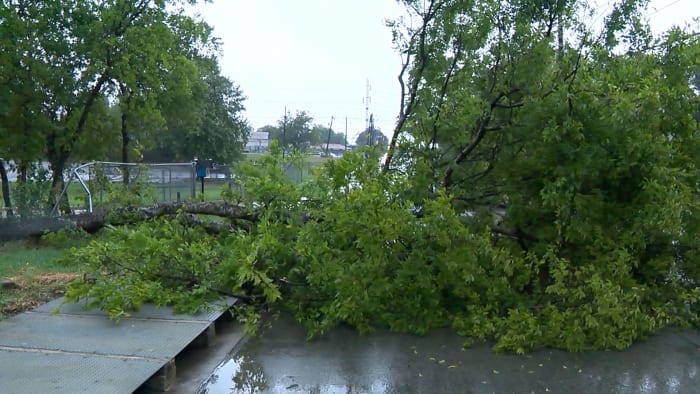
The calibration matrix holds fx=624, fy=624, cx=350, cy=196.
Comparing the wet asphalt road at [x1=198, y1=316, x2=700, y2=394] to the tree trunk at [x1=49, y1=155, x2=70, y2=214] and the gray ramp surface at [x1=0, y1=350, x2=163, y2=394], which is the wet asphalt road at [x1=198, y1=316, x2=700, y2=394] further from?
the tree trunk at [x1=49, y1=155, x2=70, y2=214]

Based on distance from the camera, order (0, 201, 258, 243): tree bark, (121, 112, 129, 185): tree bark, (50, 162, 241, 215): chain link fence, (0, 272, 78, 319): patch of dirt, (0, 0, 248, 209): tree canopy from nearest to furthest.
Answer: (0, 272, 78, 319): patch of dirt → (0, 201, 258, 243): tree bark → (50, 162, 241, 215): chain link fence → (0, 0, 248, 209): tree canopy → (121, 112, 129, 185): tree bark

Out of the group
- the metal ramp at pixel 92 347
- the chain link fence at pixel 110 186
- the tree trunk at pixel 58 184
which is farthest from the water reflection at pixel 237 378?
the tree trunk at pixel 58 184

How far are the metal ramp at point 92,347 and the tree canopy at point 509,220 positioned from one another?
0.78ft

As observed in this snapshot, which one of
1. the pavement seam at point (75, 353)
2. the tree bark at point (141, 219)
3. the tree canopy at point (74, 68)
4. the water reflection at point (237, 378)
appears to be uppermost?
the tree canopy at point (74, 68)

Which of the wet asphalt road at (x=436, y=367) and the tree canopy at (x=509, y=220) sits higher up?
the tree canopy at (x=509, y=220)

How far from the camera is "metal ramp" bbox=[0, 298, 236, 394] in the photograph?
387cm

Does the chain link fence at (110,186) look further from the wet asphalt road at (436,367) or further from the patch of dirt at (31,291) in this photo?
the wet asphalt road at (436,367)

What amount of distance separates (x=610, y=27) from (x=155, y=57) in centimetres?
873

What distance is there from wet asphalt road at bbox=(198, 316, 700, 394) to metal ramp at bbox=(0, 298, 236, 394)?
38cm

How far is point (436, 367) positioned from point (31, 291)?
4005 millimetres

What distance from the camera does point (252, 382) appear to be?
4.38 meters

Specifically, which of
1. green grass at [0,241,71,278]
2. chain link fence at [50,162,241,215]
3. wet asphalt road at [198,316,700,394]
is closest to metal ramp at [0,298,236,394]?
wet asphalt road at [198,316,700,394]

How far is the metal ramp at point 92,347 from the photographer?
3865 millimetres

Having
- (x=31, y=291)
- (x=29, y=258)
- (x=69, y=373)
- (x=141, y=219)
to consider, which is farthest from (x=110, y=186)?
(x=69, y=373)
